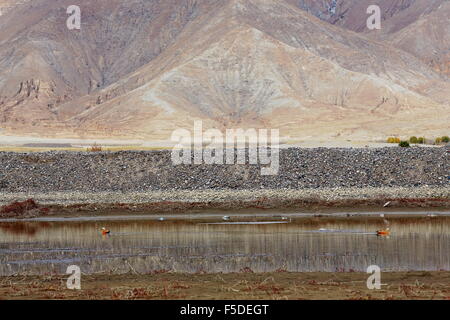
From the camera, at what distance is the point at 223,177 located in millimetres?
38562

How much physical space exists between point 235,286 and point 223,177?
2297cm

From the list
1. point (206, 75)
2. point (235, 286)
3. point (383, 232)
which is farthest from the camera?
point (206, 75)

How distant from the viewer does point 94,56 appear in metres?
135

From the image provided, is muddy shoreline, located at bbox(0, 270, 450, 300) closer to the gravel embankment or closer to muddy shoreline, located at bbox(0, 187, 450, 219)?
muddy shoreline, located at bbox(0, 187, 450, 219)

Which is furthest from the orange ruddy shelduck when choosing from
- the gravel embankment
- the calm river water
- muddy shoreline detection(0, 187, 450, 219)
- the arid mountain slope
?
the arid mountain slope

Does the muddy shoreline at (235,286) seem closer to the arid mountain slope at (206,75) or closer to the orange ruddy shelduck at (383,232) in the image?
the orange ruddy shelduck at (383,232)

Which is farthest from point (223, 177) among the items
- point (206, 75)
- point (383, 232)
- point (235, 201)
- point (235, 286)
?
point (206, 75)

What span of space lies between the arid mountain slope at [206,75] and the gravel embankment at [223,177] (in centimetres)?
4021

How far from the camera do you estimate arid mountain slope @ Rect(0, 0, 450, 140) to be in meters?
96.0

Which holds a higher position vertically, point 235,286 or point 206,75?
point 206,75

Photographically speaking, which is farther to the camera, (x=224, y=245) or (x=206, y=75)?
(x=206, y=75)

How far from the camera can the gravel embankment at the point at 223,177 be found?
35703mm

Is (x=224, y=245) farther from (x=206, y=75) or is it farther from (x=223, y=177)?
(x=206, y=75)
